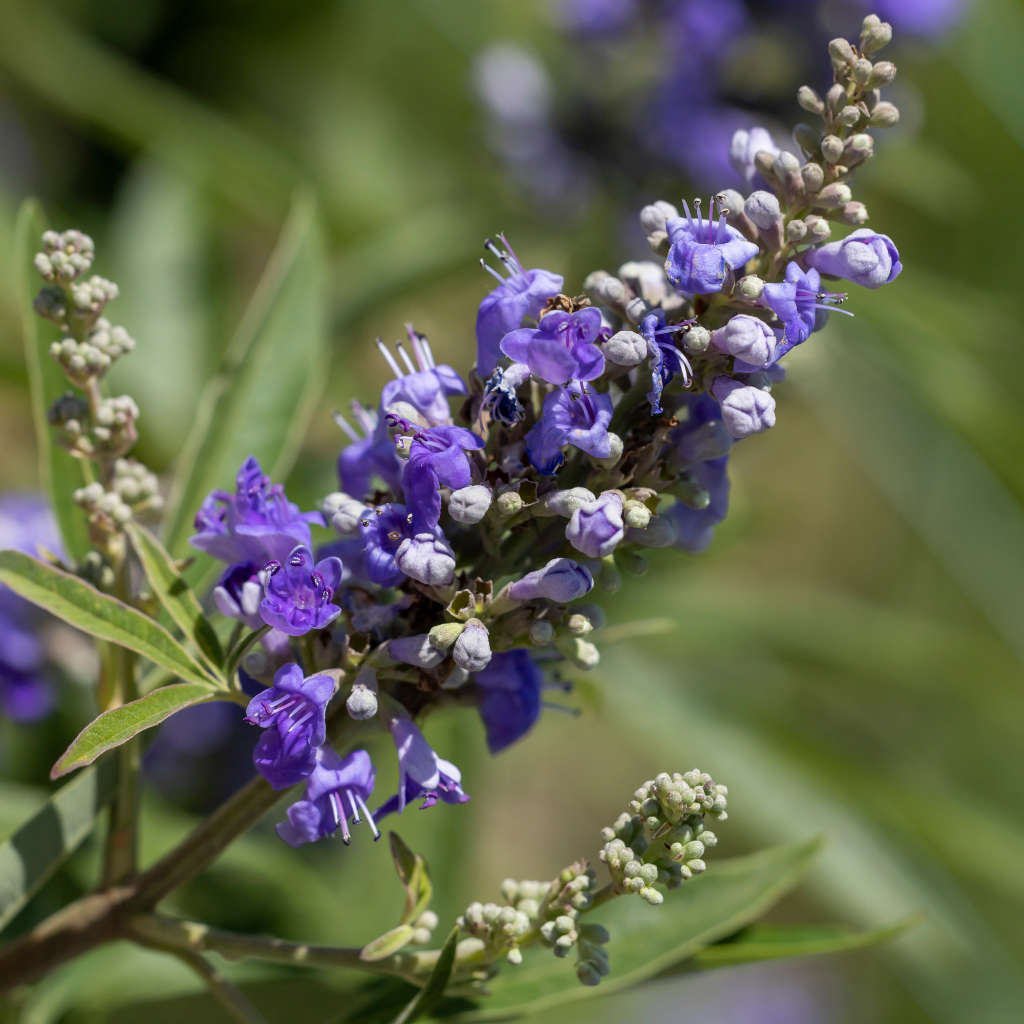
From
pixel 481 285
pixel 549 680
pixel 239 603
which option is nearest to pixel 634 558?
pixel 549 680

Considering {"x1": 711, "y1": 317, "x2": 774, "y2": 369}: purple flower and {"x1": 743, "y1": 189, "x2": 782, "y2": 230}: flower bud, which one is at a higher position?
{"x1": 743, "y1": 189, "x2": 782, "y2": 230}: flower bud

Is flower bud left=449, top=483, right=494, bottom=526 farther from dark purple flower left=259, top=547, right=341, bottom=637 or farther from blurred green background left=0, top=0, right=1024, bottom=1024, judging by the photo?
blurred green background left=0, top=0, right=1024, bottom=1024

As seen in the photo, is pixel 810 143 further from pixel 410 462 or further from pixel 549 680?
pixel 549 680

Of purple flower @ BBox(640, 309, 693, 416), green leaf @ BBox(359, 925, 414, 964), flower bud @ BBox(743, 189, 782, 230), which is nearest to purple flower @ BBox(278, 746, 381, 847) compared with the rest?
green leaf @ BBox(359, 925, 414, 964)

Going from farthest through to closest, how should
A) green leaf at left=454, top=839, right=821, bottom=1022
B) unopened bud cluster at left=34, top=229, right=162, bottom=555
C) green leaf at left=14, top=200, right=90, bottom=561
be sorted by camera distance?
green leaf at left=14, top=200, right=90, bottom=561, green leaf at left=454, top=839, right=821, bottom=1022, unopened bud cluster at left=34, top=229, right=162, bottom=555

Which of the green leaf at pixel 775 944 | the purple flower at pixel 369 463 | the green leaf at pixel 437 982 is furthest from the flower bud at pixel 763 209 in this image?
the green leaf at pixel 775 944

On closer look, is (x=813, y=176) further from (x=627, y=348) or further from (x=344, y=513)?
(x=344, y=513)

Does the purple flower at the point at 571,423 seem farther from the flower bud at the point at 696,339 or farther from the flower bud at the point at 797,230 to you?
the flower bud at the point at 797,230
